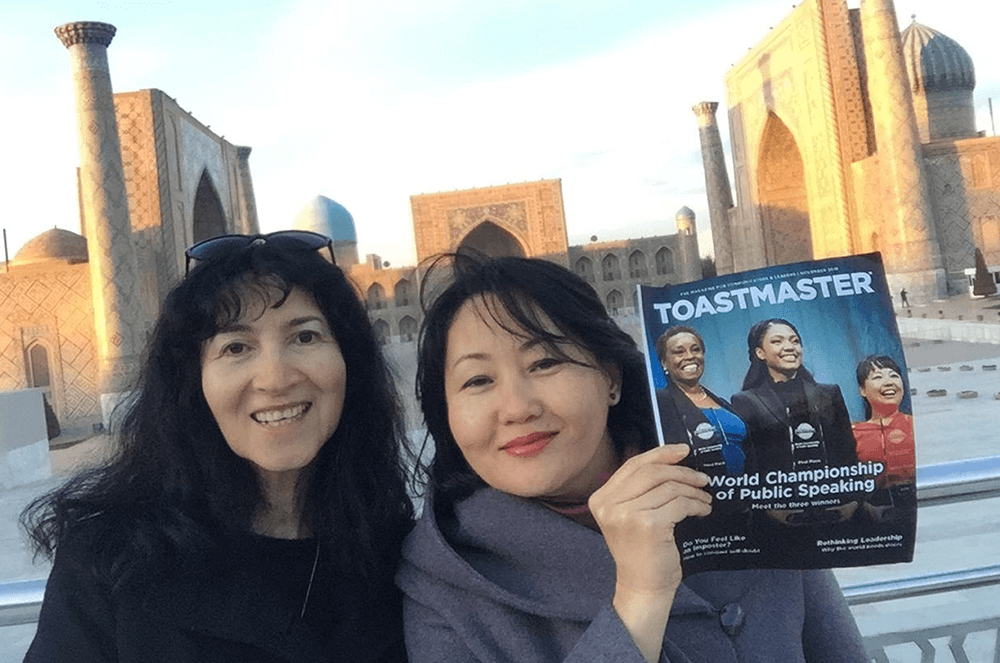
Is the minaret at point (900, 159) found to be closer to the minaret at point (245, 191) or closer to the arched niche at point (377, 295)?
the minaret at point (245, 191)

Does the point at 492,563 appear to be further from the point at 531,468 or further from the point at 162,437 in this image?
the point at 162,437

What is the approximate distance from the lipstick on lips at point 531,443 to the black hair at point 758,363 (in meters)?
0.18

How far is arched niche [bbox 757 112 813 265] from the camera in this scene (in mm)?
17328

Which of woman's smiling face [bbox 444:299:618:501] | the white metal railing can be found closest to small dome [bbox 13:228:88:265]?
the white metal railing

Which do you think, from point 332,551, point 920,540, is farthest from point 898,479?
point 920,540

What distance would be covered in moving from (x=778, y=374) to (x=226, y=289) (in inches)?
23.6

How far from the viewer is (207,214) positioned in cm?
1612

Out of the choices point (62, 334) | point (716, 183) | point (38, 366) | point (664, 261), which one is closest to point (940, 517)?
point (62, 334)

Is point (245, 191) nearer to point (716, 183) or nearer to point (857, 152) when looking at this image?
point (716, 183)

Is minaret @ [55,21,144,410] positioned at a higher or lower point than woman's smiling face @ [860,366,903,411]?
higher

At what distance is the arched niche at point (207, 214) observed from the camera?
15.8 m

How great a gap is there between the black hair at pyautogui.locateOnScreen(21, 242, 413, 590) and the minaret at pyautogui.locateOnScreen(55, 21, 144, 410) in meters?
10.1

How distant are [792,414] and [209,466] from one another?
0.64m

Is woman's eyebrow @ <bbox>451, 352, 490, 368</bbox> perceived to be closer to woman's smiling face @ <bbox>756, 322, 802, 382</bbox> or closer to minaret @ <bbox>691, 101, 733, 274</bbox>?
woman's smiling face @ <bbox>756, 322, 802, 382</bbox>
